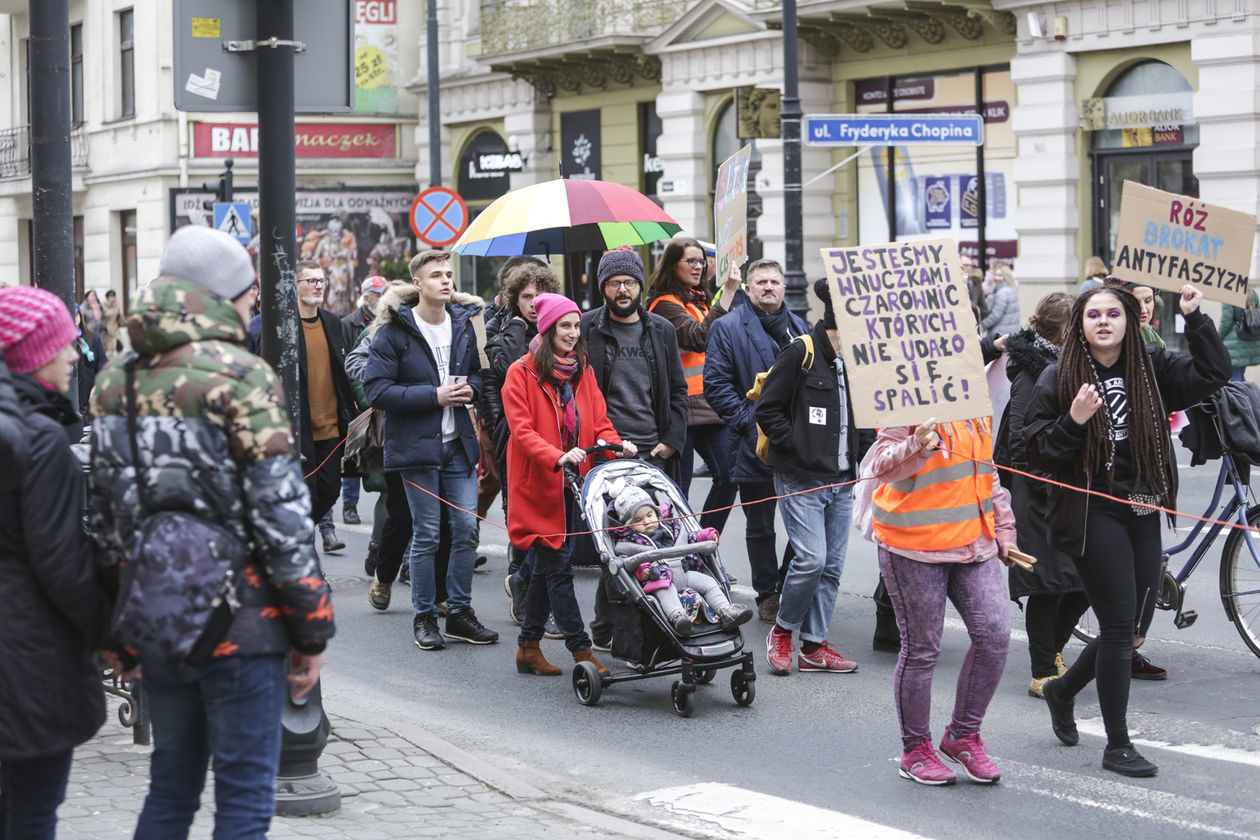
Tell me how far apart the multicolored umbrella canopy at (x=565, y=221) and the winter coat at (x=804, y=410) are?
317 centimetres

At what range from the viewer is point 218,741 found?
13.5 ft

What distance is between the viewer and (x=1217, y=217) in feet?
23.8

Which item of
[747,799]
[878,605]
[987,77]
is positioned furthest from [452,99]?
[747,799]

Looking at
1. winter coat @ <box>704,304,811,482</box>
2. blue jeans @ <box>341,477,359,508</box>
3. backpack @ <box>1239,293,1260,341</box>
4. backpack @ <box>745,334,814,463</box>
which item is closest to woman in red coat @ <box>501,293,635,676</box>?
backpack @ <box>745,334,814,463</box>

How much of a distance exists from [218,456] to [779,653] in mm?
4913

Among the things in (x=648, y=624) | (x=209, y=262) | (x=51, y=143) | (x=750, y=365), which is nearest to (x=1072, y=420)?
(x=648, y=624)

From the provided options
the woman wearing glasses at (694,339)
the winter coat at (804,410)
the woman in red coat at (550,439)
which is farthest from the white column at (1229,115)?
the woman in red coat at (550,439)

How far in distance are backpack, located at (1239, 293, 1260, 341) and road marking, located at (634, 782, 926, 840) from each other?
43.7 feet

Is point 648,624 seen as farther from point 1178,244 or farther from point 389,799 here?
point 1178,244

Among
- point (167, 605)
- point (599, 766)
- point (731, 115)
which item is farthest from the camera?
point (731, 115)

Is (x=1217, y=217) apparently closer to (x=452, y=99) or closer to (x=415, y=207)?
(x=415, y=207)

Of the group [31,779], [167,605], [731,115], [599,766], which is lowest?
[599,766]

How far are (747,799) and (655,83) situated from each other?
1027 inches

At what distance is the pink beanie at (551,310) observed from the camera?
832 cm
